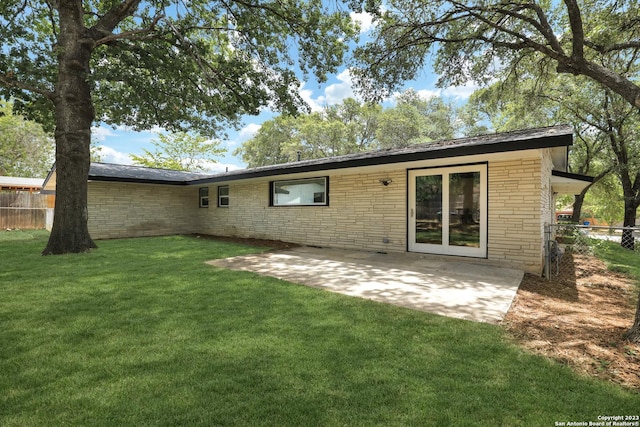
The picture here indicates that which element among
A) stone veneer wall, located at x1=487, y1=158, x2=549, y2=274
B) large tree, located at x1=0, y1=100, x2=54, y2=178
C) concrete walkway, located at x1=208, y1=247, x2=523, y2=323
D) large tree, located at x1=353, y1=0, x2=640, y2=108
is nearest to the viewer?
concrete walkway, located at x1=208, y1=247, x2=523, y2=323

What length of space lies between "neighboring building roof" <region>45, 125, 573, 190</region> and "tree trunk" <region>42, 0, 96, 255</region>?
3.28 meters

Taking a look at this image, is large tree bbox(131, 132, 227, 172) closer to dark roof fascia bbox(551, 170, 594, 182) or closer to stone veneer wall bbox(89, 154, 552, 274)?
stone veneer wall bbox(89, 154, 552, 274)

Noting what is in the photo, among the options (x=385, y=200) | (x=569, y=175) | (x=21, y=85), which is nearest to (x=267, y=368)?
(x=385, y=200)

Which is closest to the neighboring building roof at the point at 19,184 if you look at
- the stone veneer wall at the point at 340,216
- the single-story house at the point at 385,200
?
the single-story house at the point at 385,200

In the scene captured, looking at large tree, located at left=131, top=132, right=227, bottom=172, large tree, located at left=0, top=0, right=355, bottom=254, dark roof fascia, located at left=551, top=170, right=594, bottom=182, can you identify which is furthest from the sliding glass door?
large tree, located at left=131, top=132, right=227, bottom=172

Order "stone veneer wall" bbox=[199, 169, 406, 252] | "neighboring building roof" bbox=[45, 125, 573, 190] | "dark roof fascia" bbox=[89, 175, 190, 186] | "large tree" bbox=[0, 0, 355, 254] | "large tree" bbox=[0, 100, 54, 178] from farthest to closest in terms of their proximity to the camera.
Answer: "large tree" bbox=[0, 100, 54, 178]
"dark roof fascia" bbox=[89, 175, 190, 186]
"stone veneer wall" bbox=[199, 169, 406, 252]
"large tree" bbox=[0, 0, 355, 254]
"neighboring building roof" bbox=[45, 125, 573, 190]

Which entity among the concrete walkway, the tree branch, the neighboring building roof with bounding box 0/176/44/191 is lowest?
the concrete walkway

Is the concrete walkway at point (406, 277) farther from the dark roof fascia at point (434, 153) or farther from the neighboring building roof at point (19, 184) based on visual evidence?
the neighboring building roof at point (19, 184)

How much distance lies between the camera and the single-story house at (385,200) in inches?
232

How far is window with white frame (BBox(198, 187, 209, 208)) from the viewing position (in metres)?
13.2

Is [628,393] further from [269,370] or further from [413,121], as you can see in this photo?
[413,121]

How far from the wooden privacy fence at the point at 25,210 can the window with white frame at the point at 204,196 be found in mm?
7043

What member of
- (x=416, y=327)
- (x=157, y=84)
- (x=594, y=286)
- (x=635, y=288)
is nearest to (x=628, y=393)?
(x=416, y=327)

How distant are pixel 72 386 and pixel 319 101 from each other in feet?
94.4
